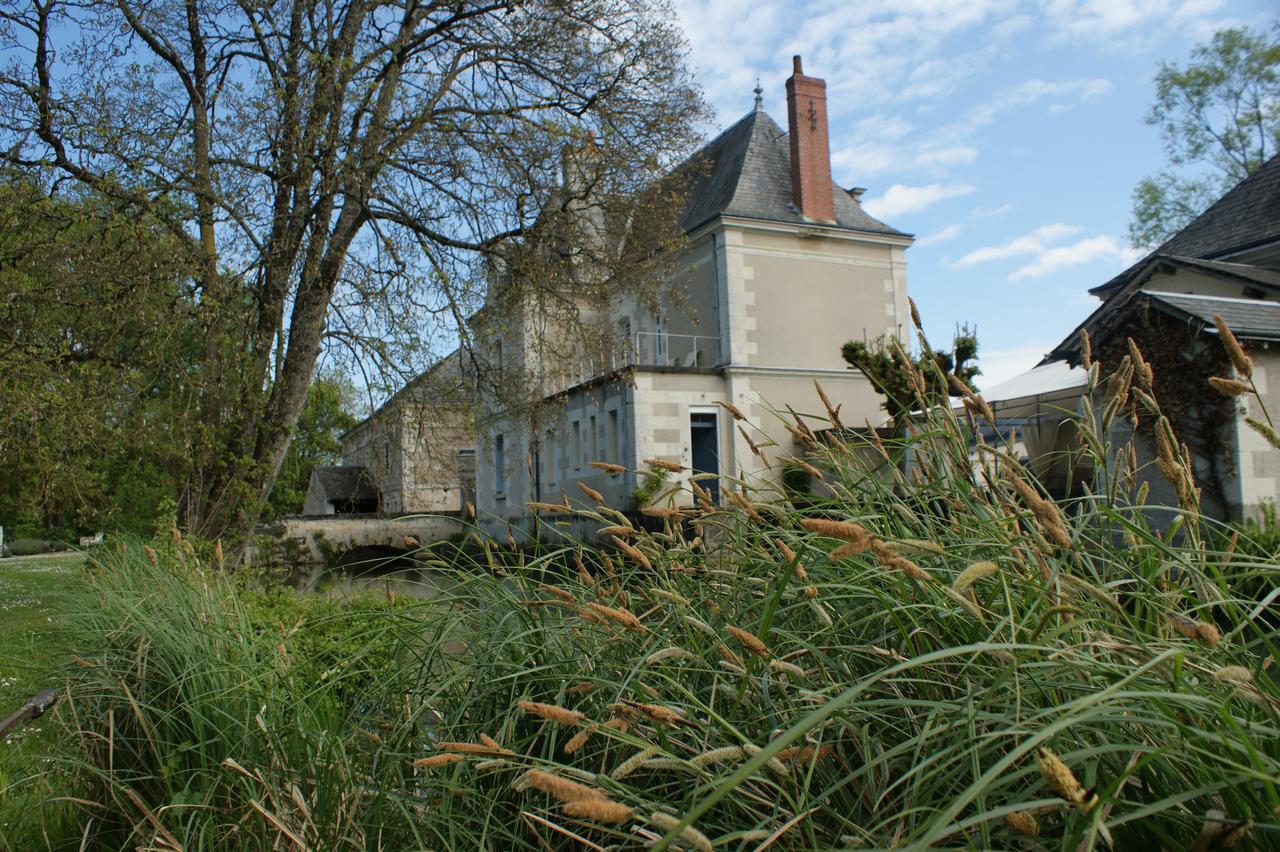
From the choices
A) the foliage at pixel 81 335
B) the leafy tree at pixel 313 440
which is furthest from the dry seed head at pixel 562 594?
the leafy tree at pixel 313 440

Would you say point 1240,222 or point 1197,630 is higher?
point 1240,222

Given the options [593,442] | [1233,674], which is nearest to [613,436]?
[593,442]

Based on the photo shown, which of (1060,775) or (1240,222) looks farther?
(1240,222)

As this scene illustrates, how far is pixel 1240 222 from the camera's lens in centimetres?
1681

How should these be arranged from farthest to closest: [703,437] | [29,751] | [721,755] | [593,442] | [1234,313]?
Answer: [593,442], [703,437], [1234,313], [29,751], [721,755]

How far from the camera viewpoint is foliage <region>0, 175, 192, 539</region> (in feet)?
27.0

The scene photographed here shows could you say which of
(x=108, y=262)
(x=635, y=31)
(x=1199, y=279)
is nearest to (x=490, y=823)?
(x=108, y=262)

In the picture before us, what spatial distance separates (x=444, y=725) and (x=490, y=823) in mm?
206

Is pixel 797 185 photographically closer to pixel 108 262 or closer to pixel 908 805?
pixel 108 262

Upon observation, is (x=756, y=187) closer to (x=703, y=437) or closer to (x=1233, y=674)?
(x=703, y=437)

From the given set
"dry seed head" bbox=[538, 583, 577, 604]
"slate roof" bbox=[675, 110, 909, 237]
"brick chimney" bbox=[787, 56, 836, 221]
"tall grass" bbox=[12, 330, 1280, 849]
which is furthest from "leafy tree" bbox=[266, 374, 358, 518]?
"brick chimney" bbox=[787, 56, 836, 221]

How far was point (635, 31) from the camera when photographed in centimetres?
1170

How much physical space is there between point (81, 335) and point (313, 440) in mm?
2731

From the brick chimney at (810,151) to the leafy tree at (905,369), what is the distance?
12.6ft
